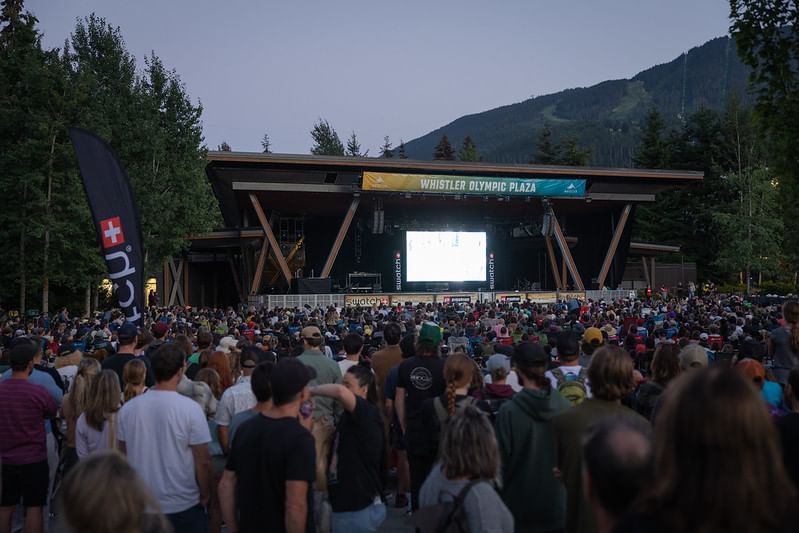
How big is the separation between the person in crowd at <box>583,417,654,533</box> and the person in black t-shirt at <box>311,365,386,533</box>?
2.01 m

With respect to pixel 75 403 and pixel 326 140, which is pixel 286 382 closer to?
pixel 75 403

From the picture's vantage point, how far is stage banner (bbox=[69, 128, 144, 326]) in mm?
9055

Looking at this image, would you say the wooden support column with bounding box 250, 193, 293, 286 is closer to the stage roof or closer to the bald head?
the stage roof

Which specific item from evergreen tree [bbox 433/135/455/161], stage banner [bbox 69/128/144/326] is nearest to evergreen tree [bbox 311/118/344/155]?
evergreen tree [bbox 433/135/455/161]

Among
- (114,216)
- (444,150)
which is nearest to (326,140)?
(444,150)

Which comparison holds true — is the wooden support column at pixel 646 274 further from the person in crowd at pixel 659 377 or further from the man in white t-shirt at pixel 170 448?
the man in white t-shirt at pixel 170 448

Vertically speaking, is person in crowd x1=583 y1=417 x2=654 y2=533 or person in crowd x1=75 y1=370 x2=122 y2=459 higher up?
person in crowd x1=583 y1=417 x2=654 y2=533

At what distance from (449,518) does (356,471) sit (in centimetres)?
118

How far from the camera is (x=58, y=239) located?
24484 mm

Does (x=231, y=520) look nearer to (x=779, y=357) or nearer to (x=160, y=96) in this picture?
(x=779, y=357)

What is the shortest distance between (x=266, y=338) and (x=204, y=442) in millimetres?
6108

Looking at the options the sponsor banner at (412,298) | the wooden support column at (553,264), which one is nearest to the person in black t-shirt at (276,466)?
the sponsor banner at (412,298)

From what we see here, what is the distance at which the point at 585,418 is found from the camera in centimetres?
332

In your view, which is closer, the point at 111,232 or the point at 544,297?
the point at 111,232
